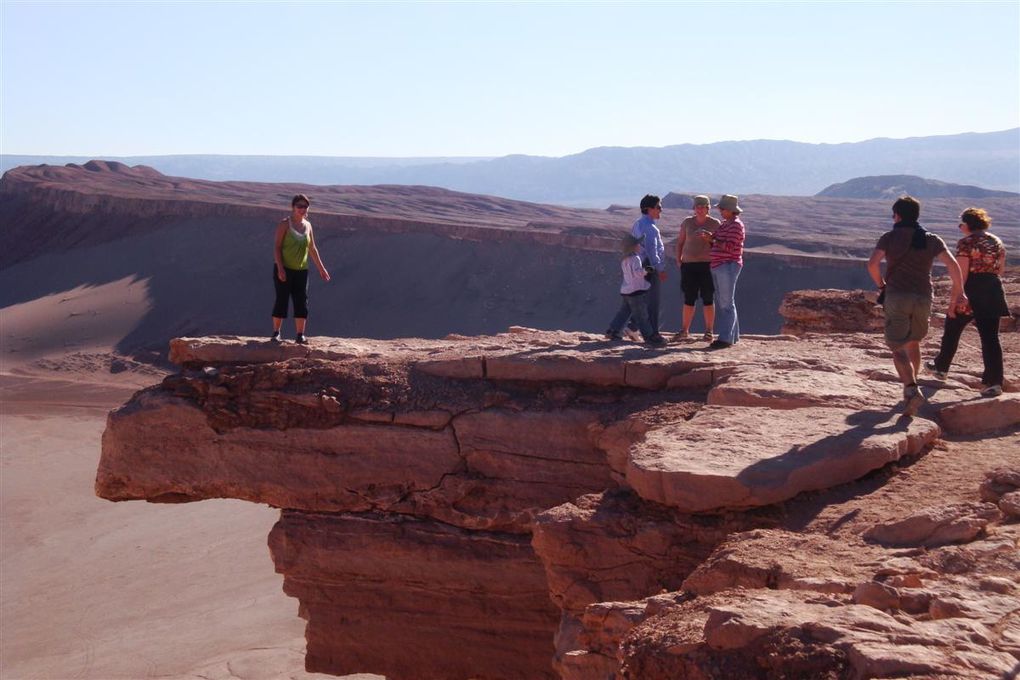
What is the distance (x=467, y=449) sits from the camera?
6.84m

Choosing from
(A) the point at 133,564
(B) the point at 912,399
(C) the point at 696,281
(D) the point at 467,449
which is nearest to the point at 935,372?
(B) the point at 912,399

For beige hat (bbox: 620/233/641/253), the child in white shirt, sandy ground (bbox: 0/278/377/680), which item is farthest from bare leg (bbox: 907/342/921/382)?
sandy ground (bbox: 0/278/377/680)

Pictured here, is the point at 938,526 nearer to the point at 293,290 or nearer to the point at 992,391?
the point at 992,391

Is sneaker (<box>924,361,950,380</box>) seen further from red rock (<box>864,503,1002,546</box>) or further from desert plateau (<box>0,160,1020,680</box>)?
red rock (<box>864,503,1002,546</box>)

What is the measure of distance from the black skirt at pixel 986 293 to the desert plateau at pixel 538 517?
0.43 meters

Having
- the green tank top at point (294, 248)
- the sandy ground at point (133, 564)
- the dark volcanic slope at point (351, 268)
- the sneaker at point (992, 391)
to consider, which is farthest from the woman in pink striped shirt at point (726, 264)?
the dark volcanic slope at point (351, 268)

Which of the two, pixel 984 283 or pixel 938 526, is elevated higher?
pixel 984 283

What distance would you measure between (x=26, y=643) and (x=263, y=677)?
3.14 meters

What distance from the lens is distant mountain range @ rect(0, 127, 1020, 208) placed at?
147375 millimetres

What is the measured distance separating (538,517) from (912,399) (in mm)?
2036

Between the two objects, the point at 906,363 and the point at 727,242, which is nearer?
the point at 906,363

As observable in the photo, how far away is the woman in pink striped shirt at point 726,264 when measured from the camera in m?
7.27

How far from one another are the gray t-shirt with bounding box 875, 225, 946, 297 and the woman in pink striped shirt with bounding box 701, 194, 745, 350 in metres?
1.65

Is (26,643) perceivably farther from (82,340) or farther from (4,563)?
(82,340)
